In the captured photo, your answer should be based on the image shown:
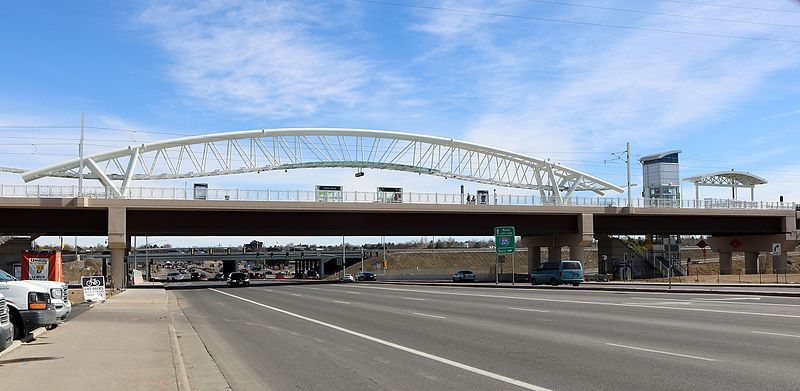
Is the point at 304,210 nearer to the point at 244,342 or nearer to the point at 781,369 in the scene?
the point at 244,342

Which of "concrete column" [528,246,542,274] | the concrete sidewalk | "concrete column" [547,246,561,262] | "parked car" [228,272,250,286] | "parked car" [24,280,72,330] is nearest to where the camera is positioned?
the concrete sidewalk

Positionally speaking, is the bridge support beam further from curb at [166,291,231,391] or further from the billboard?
curb at [166,291,231,391]

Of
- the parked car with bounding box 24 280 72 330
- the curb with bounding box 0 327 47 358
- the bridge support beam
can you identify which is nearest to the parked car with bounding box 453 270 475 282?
the bridge support beam

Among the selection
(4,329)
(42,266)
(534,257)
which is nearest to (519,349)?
(4,329)

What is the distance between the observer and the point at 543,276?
5456cm

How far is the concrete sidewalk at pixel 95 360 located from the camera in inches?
407

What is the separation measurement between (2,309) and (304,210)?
51.4m

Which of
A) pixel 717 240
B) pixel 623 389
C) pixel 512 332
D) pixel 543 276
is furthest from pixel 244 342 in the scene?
pixel 717 240

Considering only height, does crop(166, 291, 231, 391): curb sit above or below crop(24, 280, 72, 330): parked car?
below

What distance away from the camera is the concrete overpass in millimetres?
58312

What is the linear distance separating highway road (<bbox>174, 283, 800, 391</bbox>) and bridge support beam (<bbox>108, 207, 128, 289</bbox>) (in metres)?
36.5

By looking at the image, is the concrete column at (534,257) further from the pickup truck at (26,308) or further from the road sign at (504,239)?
the pickup truck at (26,308)

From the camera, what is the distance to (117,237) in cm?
5809

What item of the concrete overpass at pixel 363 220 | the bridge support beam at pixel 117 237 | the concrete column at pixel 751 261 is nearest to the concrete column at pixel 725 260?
the concrete column at pixel 751 261
